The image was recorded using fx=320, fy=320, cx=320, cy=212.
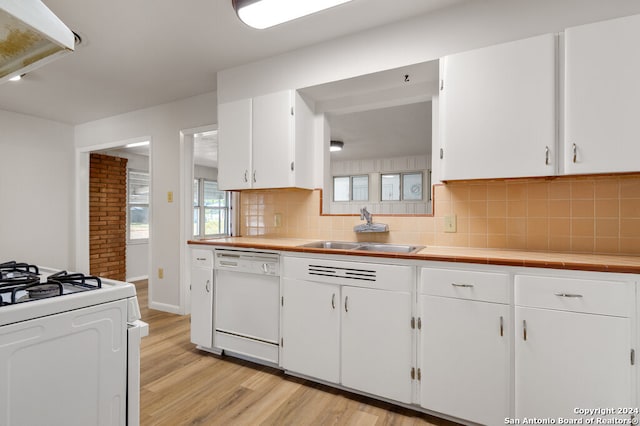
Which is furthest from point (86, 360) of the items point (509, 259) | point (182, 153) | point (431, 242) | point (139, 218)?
point (139, 218)

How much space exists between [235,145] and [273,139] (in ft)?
1.26

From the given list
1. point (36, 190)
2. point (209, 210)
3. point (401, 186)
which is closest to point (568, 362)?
point (401, 186)

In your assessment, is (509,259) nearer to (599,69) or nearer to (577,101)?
(577,101)

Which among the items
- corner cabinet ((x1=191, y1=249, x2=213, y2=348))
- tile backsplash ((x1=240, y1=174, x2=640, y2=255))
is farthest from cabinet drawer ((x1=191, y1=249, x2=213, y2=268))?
tile backsplash ((x1=240, y1=174, x2=640, y2=255))

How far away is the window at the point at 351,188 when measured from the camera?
8.82 feet

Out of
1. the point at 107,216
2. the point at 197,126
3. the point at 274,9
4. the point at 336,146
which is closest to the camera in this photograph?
the point at 274,9

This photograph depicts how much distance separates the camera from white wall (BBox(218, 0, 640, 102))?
177 cm

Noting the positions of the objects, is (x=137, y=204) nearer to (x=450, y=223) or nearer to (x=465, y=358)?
(x=450, y=223)

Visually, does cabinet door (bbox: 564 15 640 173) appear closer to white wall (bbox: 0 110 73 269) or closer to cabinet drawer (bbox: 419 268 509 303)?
cabinet drawer (bbox: 419 268 509 303)

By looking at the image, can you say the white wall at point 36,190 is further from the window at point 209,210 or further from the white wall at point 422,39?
the white wall at point 422,39

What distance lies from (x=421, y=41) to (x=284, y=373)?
7.90 ft

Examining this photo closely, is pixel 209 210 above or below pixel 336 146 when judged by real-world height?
below

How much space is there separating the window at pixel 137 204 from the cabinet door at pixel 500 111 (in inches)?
218

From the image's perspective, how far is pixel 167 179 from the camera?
3650mm
